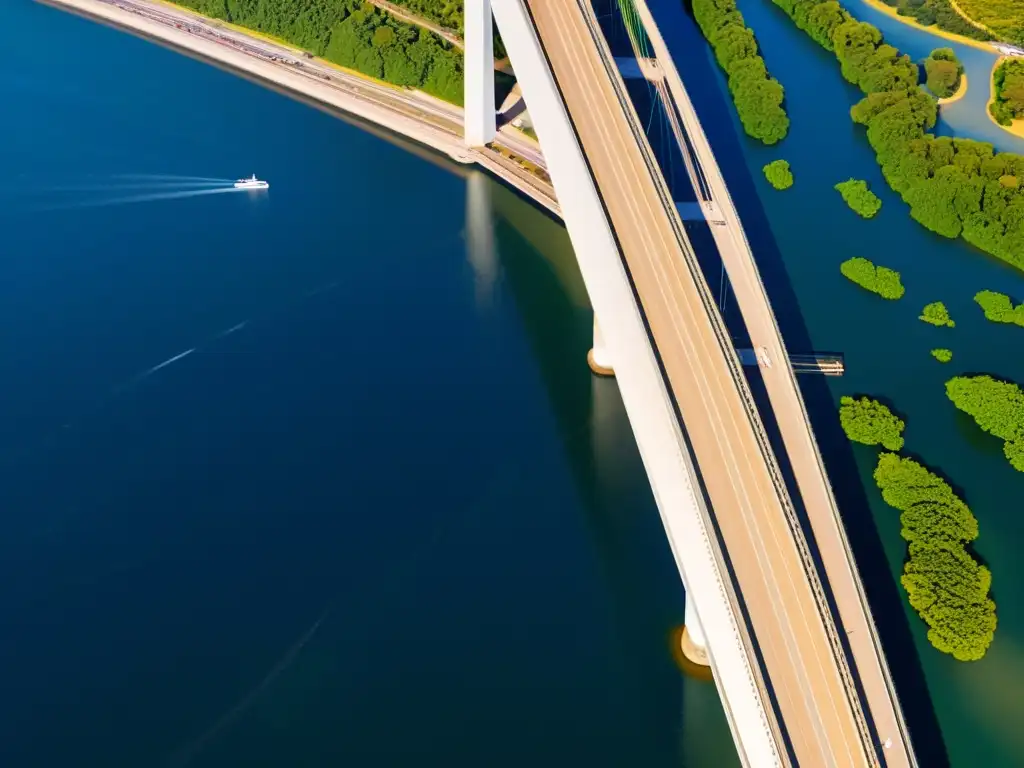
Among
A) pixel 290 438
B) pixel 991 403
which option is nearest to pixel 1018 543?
pixel 991 403

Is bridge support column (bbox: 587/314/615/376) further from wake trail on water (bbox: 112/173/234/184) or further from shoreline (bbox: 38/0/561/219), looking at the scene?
wake trail on water (bbox: 112/173/234/184)

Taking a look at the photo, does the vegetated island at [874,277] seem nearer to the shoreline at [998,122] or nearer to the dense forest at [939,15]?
the shoreline at [998,122]

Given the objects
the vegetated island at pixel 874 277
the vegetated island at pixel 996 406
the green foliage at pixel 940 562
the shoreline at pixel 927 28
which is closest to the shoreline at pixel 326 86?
the vegetated island at pixel 874 277

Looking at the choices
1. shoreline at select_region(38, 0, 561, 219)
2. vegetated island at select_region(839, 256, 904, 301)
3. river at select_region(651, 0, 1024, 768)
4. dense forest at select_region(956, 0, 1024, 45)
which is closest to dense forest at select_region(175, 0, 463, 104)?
shoreline at select_region(38, 0, 561, 219)

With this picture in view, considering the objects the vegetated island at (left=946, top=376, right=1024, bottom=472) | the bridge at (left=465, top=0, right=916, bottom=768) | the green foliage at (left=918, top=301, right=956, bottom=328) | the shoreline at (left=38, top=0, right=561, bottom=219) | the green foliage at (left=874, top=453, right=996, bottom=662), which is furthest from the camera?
the shoreline at (left=38, top=0, right=561, bottom=219)

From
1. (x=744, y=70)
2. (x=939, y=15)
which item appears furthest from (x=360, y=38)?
(x=939, y=15)

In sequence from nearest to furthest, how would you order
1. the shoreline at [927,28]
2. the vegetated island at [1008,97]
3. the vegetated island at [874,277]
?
the vegetated island at [874,277] → the vegetated island at [1008,97] → the shoreline at [927,28]

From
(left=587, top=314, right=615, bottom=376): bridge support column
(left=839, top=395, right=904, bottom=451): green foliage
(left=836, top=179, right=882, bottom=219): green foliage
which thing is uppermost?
(left=836, top=179, right=882, bottom=219): green foliage
